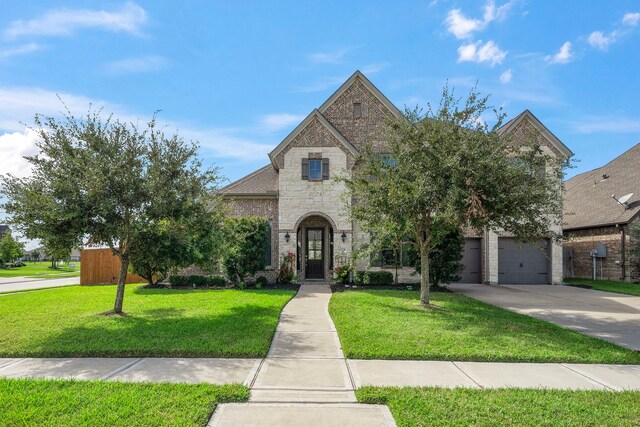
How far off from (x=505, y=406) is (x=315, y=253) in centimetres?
1448

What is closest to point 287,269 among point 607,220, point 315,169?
point 315,169

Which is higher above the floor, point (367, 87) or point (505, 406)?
point (367, 87)

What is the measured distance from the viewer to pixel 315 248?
18.7 meters

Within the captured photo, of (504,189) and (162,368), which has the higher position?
(504,189)

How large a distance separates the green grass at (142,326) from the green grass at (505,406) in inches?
102

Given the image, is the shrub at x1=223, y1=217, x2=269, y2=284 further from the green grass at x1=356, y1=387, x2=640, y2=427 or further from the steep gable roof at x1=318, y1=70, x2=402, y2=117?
the green grass at x1=356, y1=387, x2=640, y2=427

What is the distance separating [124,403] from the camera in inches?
170

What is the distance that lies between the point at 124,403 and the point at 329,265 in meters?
14.2

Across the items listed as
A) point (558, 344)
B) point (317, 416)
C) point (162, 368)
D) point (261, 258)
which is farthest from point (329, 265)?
point (317, 416)

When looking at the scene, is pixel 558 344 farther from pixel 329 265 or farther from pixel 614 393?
pixel 329 265

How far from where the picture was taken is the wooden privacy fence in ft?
62.5

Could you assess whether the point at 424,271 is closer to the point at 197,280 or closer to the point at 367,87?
the point at 197,280

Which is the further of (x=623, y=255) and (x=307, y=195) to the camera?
(x=623, y=255)

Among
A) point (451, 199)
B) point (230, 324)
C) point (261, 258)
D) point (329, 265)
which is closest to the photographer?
point (230, 324)
